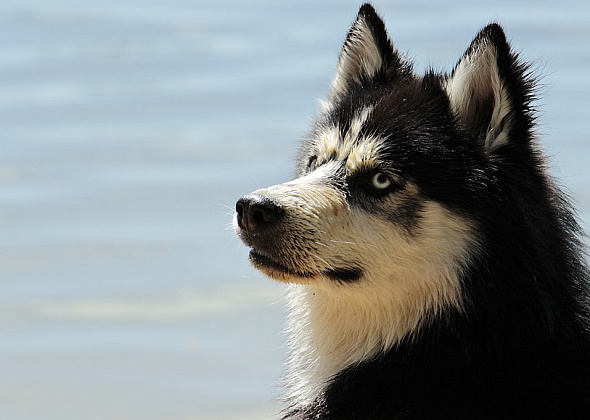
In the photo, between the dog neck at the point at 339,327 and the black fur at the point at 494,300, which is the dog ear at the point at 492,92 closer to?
the black fur at the point at 494,300

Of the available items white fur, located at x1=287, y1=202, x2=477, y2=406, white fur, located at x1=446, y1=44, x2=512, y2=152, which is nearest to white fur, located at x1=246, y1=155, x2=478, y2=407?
white fur, located at x1=287, y1=202, x2=477, y2=406

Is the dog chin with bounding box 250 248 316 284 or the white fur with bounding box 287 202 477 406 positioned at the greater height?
the dog chin with bounding box 250 248 316 284

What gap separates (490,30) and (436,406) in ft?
5.54

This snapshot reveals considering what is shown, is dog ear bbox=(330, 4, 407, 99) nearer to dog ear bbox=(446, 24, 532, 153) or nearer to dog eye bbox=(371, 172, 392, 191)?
dog ear bbox=(446, 24, 532, 153)

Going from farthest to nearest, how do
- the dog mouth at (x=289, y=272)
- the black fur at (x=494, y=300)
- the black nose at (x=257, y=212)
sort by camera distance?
the dog mouth at (x=289, y=272)
the black nose at (x=257, y=212)
the black fur at (x=494, y=300)

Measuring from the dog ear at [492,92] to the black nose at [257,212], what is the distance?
3.23ft

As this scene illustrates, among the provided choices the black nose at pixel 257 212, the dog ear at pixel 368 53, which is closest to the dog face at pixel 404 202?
the black nose at pixel 257 212

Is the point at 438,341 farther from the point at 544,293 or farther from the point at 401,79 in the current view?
the point at 401,79

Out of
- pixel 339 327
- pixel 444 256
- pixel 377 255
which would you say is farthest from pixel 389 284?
pixel 339 327

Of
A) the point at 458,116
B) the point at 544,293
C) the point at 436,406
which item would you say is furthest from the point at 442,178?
the point at 436,406

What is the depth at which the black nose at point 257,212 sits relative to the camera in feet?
14.9

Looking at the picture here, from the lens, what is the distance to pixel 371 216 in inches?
184

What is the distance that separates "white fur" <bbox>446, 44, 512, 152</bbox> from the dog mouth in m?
0.85

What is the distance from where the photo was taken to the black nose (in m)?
4.53
